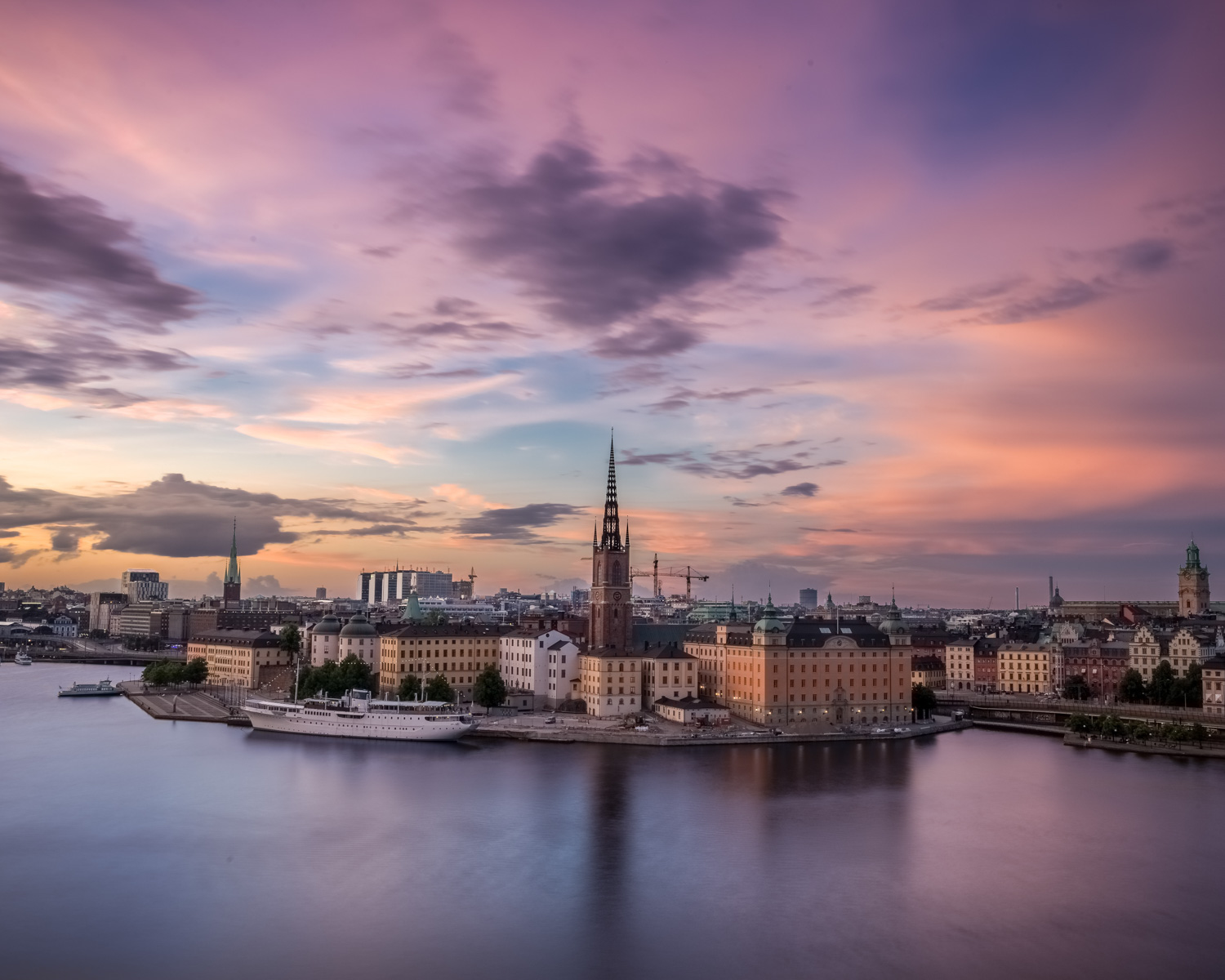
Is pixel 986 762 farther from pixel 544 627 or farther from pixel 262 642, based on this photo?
pixel 262 642

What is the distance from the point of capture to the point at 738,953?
2375 centimetres

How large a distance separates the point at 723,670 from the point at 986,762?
53.4ft

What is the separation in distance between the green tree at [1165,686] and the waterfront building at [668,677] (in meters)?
24.1

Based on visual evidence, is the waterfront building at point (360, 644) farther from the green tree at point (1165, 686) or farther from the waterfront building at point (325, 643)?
the green tree at point (1165, 686)

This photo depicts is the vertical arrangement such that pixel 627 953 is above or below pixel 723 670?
below

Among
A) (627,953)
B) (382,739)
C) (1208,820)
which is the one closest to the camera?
(627,953)

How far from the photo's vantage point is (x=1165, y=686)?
60.9 m

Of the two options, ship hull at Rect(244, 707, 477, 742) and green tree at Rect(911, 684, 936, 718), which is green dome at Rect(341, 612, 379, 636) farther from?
green tree at Rect(911, 684, 936, 718)

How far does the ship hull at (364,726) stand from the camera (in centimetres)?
5256

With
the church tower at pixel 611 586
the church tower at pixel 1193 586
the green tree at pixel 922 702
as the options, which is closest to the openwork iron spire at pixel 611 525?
the church tower at pixel 611 586

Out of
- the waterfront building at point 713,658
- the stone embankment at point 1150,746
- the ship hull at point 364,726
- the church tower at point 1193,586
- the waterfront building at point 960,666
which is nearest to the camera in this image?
the stone embankment at point 1150,746

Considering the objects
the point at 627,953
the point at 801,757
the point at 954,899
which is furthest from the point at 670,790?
the point at 627,953

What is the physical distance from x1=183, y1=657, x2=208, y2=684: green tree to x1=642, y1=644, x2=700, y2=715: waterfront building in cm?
3445

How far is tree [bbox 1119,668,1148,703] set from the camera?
6331 cm
